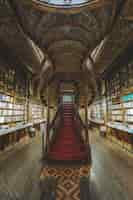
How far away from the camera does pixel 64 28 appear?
2809 millimetres

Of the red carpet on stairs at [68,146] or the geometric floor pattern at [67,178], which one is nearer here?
the geometric floor pattern at [67,178]

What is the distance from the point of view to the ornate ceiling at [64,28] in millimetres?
2252

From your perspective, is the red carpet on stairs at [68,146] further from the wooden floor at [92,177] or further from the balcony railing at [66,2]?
the balcony railing at [66,2]

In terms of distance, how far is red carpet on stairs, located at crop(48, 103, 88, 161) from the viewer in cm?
290

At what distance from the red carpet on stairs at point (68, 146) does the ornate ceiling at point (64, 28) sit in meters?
2.71

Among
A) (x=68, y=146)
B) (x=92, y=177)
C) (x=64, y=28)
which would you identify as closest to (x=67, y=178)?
(x=92, y=177)

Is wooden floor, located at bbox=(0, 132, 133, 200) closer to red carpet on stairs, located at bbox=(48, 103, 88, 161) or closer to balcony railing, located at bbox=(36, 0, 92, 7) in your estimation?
red carpet on stairs, located at bbox=(48, 103, 88, 161)

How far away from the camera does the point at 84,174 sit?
7.48 feet

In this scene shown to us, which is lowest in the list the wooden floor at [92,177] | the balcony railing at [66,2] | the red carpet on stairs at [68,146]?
the wooden floor at [92,177]

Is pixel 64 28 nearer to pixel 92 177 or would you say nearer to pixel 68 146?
pixel 68 146

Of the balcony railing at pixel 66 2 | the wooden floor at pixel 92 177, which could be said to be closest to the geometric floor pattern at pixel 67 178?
the wooden floor at pixel 92 177

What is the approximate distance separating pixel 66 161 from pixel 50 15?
11.3 feet

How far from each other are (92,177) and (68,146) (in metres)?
1.28

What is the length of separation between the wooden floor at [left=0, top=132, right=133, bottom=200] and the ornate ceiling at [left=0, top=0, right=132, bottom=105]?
3.15 meters
